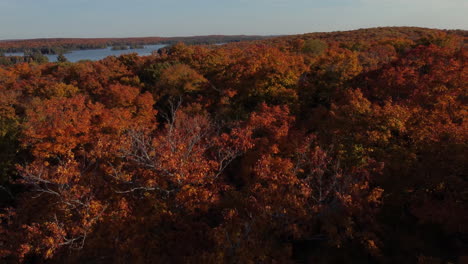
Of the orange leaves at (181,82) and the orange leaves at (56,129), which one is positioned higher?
the orange leaves at (181,82)

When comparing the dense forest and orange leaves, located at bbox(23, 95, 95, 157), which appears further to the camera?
orange leaves, located at bbox(23, 95, 95, 157)

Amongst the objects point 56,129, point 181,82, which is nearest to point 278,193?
point 56,129

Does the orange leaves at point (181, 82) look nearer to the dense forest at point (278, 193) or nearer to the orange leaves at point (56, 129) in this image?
the orange leaves at point (56, 129)

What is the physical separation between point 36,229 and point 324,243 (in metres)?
13.6

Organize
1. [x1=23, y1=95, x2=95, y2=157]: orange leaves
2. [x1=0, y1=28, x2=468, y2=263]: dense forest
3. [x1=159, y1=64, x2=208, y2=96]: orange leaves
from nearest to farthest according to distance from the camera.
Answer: [x1=0, y1=28, x2=468, y2=263]: dense forest → [x1=23, y1=95, x2=95, y2=157]: orange leaves → [x1=159, y1=64, x2=208, y2=96]: orange leaves

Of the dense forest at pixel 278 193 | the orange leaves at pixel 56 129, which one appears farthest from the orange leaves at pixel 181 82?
the dense forest at pixel 278 193

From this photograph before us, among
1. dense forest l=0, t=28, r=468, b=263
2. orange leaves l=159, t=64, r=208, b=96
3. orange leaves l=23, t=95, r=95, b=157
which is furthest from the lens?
orange leaves l=159, t=64, r=208, b=96

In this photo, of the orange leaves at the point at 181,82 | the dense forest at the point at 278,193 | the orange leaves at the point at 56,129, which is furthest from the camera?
the orange leaves at the point at 181,82

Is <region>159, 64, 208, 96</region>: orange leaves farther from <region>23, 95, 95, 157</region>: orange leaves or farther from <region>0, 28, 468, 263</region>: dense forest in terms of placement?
<region>0, 28, 468, 263</region>: dense forest

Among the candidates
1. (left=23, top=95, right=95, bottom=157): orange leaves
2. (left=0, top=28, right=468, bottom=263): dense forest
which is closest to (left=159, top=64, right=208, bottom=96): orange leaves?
(left=23, top=95, right=95, bottom=157): orange leaves

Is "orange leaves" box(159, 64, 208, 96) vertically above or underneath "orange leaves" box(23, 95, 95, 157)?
above

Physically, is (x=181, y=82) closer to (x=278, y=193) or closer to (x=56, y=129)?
(x=56, y=129)

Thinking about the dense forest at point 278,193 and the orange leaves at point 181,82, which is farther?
the orange leaves at point 181,82

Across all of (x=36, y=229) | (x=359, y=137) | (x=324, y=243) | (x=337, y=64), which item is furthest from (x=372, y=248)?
(x=337, y=64)
